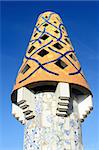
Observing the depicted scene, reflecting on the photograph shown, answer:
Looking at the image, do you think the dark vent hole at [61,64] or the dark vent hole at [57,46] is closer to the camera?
the dark vent hole at [61,64]

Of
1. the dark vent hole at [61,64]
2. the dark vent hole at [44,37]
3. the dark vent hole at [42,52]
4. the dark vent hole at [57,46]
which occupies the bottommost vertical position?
the dark vent hole at [61,64]

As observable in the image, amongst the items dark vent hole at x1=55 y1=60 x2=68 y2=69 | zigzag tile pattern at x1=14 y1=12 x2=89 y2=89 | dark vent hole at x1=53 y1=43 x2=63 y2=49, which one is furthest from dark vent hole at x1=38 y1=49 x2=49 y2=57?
dark vent hole at x1=55 y1=60 x2=68 y2=69

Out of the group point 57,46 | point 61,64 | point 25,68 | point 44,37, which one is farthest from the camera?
point 44,37

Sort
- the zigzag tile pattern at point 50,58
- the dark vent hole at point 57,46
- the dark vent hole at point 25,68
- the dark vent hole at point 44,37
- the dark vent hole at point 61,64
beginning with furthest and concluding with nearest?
1. the dark vent hole at point 44,37
2. the dark vent hole at point 57,46
3. the dark vent hole at point 25,68
4. the dark vent hole at point 61,64
5. the zigzag tile pattern at point 50,58

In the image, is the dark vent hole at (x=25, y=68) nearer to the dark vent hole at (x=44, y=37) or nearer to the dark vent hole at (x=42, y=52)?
the dark vent hole at (x=42, y=52)

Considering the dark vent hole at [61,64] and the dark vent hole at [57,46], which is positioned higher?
the dark vent hole at [57,46]

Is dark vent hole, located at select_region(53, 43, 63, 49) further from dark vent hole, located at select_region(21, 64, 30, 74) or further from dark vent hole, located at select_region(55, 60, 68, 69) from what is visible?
dark vent hole, located at select_region(21, 64, 30, 74)

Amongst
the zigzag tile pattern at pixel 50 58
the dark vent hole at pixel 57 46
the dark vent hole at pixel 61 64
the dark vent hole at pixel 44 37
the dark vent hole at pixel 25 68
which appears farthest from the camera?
the dark vent hole at pixel 44 37

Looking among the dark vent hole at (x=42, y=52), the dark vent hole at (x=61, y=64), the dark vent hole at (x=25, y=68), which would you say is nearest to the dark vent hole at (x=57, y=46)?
the dark vent hole at (x=42, y=52)

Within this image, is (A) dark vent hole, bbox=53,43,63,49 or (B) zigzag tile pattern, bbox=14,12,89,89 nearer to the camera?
(B) zigzag tile pattern, bbox=14,12,89,89

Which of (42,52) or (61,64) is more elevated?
(42,52)

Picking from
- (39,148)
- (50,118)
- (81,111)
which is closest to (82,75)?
(81,111)

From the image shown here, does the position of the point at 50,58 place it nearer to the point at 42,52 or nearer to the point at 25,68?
the point at 42,52

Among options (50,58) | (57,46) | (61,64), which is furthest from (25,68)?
(57,46)
